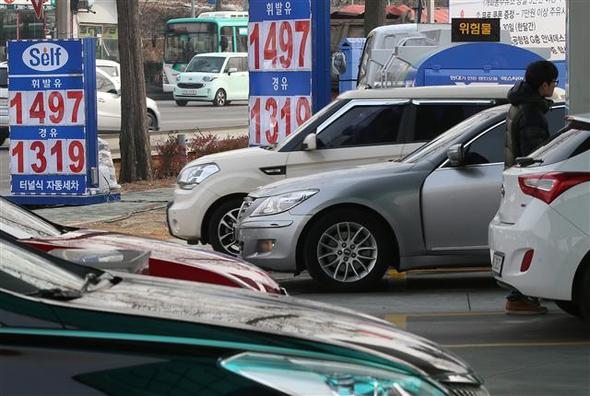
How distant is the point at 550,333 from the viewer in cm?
894

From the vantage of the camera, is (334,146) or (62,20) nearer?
(334,146)

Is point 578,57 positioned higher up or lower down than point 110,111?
higher up

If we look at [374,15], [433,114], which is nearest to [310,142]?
[433,114]

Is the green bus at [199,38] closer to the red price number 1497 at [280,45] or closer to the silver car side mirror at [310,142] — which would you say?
the red price number 1497 at [280,45]

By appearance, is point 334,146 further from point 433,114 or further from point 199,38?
point 199,38

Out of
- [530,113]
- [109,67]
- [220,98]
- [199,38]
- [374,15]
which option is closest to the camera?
[530,113]

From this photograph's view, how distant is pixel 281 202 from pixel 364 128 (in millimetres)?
1893

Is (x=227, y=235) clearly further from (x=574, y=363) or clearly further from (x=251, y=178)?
(x=574, y=363)

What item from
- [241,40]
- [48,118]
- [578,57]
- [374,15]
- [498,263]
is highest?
[374,15]

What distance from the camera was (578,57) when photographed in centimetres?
1013

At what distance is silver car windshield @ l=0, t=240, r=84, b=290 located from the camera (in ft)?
13.6

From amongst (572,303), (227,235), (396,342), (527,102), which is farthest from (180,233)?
(396,342)

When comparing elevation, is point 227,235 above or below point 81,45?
below

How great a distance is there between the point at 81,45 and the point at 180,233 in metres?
5.88
